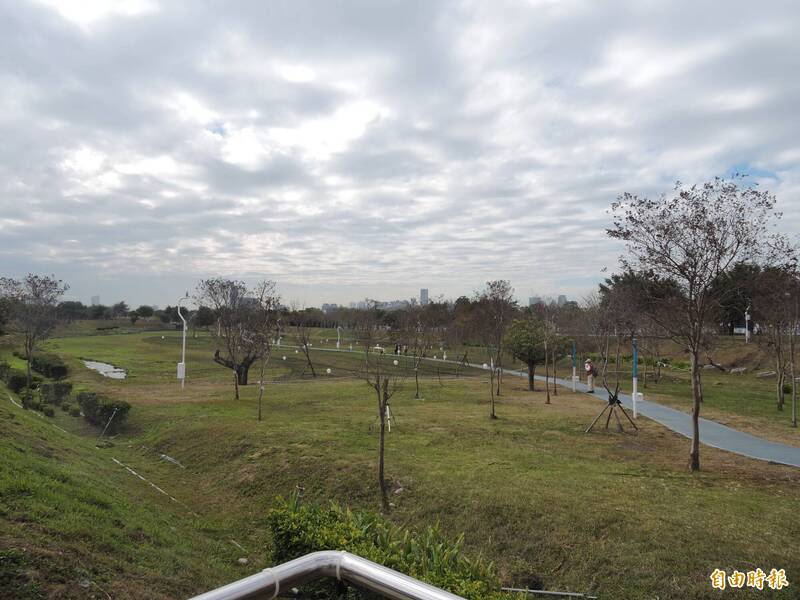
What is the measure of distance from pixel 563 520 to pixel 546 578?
106 centimetres

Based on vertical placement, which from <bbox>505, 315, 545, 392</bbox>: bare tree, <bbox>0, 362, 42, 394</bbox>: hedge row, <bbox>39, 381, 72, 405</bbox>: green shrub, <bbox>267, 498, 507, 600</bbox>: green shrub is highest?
<bbox>505, 315, 545, 392</bbox>: bare tree

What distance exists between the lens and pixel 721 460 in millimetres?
10820

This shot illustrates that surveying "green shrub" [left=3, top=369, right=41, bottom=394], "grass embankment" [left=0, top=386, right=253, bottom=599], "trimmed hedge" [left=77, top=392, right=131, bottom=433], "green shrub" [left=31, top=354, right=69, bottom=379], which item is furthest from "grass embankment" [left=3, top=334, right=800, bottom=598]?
"green shrub" [left=31, top=354, right=69, bottom=379]

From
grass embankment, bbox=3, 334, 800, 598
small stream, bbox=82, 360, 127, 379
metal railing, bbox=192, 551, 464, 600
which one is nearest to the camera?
metal railing, bbox=192, 551, 464, 600

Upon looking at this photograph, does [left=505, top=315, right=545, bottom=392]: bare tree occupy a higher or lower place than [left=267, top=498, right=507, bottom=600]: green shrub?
higher

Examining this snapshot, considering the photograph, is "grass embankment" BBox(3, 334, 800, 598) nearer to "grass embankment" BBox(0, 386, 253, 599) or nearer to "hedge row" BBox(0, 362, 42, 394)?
"grass embankment" BBox(0, 386, 253, 599)

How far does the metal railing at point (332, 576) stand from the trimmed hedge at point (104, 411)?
1665 cm

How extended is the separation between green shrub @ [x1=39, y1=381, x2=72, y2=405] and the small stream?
720cm

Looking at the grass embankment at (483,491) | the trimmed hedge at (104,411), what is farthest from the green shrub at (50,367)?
the grass embankment at (483,491)

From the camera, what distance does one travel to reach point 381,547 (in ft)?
15.5

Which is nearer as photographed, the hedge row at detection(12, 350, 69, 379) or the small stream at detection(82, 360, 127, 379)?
the hedge row at detection(12, 350, 69, 379)

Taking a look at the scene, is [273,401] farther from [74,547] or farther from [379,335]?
[379,335]

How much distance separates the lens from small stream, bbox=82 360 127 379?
96.3ft

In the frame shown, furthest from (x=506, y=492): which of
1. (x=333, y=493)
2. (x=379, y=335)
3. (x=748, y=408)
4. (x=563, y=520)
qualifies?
(x=379, y=335)
